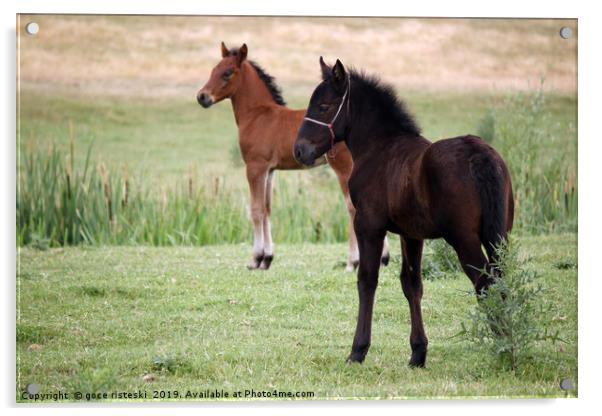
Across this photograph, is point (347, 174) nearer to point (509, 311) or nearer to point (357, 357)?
point (357, 357)

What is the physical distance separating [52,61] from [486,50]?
9.93 ft

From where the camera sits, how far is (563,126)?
6.67 meters

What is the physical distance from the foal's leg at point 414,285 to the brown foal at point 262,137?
7.84 ft

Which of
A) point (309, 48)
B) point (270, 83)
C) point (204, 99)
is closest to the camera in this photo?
point (309, 48)

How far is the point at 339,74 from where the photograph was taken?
5625mm

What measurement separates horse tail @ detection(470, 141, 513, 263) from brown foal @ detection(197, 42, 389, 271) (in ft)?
9.90

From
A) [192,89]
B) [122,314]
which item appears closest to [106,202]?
[192,89]

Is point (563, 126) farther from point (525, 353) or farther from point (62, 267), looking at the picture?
point (62, 267)

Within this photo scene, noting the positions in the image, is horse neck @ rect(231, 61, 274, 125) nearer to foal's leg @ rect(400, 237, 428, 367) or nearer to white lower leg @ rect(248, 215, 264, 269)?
white lower leg @ rect(248, 215, 264, 269)

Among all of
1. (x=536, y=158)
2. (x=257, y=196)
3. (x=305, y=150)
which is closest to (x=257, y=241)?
(x=257, y=196)

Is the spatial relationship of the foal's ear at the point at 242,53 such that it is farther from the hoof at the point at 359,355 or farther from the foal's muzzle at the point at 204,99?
the hoof at the point at 359,355

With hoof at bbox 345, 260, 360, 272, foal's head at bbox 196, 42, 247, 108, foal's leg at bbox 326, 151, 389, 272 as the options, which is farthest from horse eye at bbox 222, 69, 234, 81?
hoof at bbox 345, 260, 360, 272

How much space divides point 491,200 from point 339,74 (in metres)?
1.27

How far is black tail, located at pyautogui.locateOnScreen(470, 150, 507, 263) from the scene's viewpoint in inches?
195
